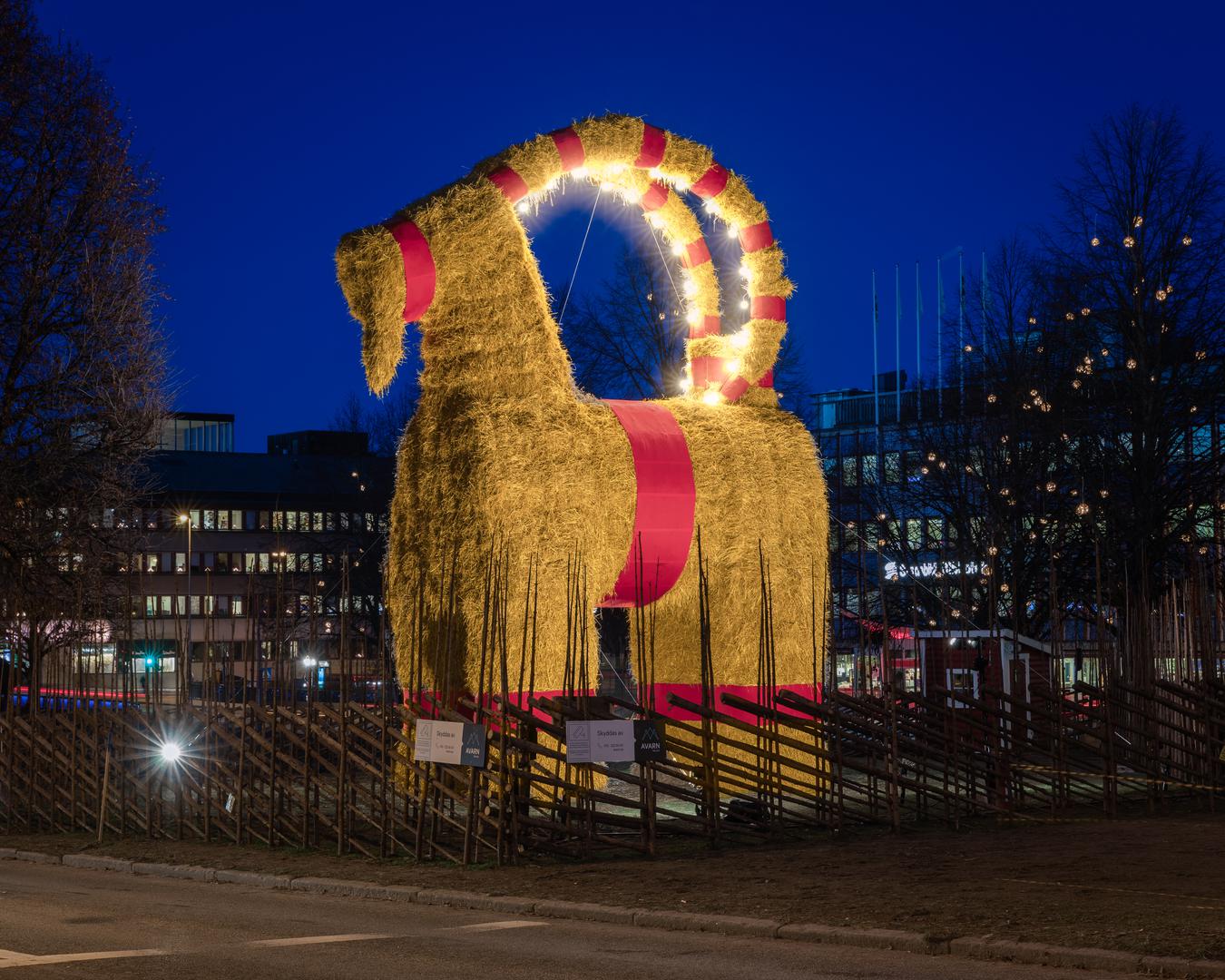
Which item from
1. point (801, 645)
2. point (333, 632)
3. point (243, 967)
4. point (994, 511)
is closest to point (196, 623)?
point (333, 632)

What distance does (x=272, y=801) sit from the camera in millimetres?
14703

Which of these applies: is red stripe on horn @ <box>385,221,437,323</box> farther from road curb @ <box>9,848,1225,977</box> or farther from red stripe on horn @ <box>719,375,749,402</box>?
road curb @ <box>9,848,1225,977</box>

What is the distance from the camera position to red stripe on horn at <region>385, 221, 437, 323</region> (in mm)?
14352

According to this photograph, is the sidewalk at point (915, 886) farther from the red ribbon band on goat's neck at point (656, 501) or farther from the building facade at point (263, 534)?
the building facade at point (263, 534)

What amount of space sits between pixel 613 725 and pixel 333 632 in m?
40.9

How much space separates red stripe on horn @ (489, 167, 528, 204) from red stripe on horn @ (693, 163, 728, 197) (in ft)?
7.37

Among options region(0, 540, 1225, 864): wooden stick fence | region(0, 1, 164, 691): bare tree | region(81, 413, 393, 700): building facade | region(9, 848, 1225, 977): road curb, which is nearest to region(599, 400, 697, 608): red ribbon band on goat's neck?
region(0, 540, 1225, 864): wooden stick fence

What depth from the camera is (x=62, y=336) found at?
22688mm

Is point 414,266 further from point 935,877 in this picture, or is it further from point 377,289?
point 935,877

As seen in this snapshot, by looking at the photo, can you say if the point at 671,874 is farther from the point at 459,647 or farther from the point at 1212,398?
the point at 1212,398

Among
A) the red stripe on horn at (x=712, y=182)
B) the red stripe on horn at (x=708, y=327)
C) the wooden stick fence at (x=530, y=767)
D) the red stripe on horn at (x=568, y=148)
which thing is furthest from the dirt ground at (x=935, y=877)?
the red stripe on horn at (x=712, y=182)

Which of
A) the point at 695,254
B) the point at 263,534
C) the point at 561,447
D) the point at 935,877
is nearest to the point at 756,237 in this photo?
the point at 695,254

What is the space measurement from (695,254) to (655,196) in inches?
33.8

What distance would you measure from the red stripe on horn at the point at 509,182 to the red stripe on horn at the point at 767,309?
328cm
